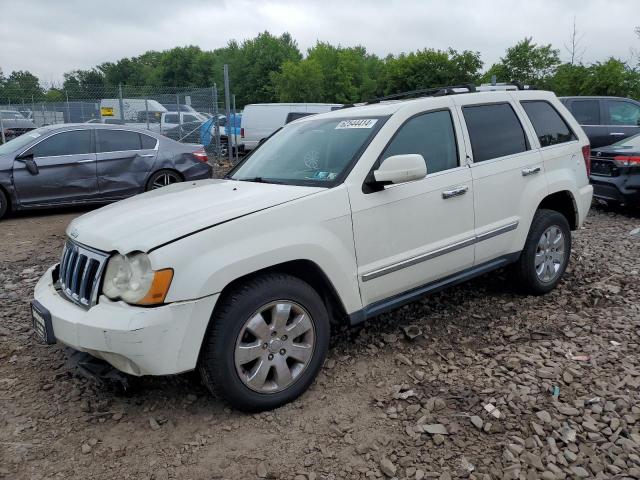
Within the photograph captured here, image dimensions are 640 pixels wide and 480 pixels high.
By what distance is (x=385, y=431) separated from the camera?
114 inches

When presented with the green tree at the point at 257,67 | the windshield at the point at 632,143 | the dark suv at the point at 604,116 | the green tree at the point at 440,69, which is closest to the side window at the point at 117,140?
the windshield at the point at 632,143

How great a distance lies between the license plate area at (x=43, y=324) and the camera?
9.82ft

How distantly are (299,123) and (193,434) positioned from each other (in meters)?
2.49

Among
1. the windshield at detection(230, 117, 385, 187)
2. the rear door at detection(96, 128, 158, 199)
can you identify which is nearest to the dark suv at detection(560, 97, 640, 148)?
the rear door at detection(96, 128, 158, 199)

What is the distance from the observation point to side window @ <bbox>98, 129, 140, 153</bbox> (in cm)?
899

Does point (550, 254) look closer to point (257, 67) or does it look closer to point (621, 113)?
point (621, 113)

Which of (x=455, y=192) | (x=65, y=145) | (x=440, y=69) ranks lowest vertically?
(x=455, y=192)

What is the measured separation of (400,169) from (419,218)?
1.57ft

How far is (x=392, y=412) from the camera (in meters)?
3.06

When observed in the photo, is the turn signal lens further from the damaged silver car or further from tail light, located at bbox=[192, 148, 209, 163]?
tail light, located at bbox=[192, 148, 209, 163]

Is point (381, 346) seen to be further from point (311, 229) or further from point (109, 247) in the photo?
point (109, 247)

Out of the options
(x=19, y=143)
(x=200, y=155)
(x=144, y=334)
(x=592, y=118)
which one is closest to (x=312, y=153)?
(x=144, y=334)

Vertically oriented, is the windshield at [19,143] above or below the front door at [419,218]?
above

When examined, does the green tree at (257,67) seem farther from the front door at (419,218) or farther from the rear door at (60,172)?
the front door at (419,218)
